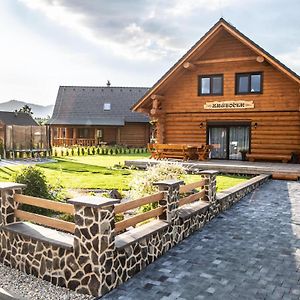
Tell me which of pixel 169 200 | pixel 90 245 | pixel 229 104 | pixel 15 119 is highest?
pixel 15 119

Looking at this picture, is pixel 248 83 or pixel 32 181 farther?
pixel 248 83

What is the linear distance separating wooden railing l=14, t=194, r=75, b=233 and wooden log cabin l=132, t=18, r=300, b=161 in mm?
14694

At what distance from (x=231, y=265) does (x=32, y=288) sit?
3102 millimetres

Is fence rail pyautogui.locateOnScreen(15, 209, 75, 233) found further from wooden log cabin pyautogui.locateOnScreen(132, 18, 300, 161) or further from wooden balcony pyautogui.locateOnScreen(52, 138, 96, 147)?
wooden balcony pyautogui.locateOnScreen(52, 138, 96, 147)

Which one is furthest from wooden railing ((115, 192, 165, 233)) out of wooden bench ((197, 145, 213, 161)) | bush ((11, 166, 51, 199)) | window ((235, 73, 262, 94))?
window ((235, 73, 262, 94))

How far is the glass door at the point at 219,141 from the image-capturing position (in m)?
20.8

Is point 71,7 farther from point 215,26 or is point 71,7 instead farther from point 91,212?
point 91,212

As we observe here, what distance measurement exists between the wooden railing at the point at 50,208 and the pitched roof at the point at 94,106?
3314cm

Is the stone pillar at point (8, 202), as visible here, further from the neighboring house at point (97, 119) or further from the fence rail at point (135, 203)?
the neighboring house at point (97, 119)

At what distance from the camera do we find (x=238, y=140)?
20.5 meters

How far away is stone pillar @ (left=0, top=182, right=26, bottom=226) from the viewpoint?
626 cm

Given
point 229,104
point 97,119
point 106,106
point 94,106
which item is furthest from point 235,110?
point 94,106

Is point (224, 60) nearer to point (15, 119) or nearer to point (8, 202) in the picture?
point (8, 202)

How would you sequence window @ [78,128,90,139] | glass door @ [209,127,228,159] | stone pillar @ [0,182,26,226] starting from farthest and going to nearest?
window @ [78,128,90,139] → glass door @ [209,127,228,159] → stone pillar @ [0,182,26,226]
